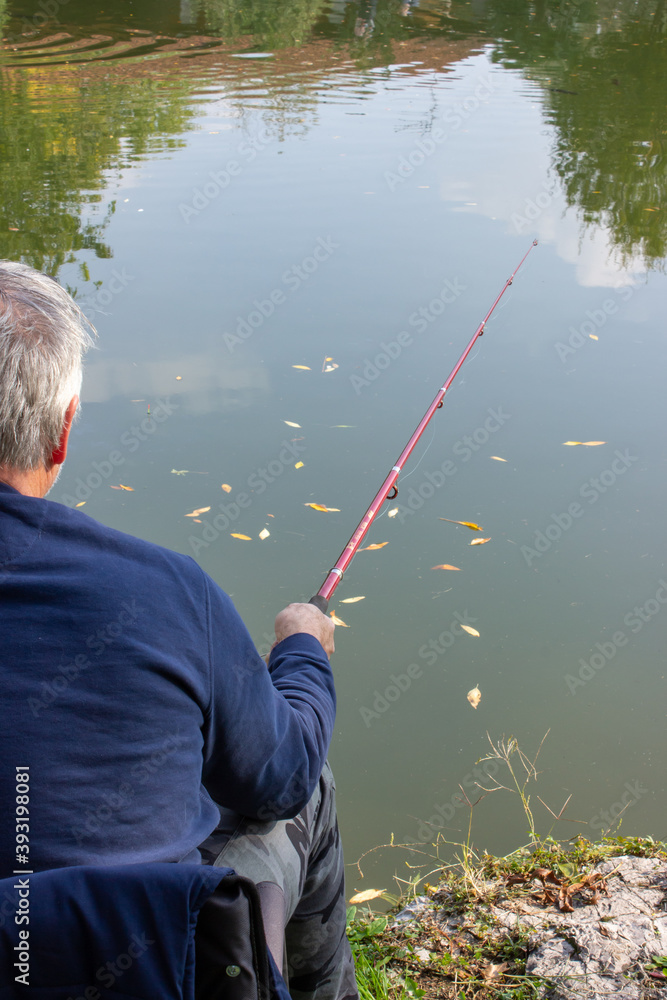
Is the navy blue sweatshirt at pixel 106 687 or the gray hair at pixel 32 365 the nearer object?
the navy blue sweatshirt at pixel 106 687

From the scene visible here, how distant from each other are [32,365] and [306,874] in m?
0.97

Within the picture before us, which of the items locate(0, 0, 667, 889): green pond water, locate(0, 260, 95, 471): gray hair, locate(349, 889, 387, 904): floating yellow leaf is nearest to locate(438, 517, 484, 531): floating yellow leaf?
locate(0, 0, 667, 889): green pond water

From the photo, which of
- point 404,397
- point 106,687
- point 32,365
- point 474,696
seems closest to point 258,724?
point 106,687

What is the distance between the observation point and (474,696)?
99.2 inches

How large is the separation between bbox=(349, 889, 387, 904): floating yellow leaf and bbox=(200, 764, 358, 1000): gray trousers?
0.47 m

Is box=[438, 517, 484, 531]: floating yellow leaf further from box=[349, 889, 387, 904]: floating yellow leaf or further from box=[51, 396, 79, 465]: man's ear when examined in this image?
box=[51, 396, 79, 465]: man's ear

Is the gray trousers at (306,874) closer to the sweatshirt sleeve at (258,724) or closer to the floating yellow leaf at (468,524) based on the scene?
the sweatshirt sleeve at (258,724)

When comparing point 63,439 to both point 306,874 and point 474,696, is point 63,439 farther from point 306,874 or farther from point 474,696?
point 474,696

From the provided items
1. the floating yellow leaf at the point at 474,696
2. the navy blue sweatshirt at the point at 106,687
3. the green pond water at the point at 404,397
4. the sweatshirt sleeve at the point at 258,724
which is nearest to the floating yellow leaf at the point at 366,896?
the green pond water at the point at 404,397

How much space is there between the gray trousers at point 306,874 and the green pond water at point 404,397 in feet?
2.10

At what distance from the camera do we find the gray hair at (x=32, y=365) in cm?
100

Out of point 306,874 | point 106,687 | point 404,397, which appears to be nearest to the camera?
point 106,687

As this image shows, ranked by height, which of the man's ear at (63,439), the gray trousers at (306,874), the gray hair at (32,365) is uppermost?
the gray hair at (32,365)

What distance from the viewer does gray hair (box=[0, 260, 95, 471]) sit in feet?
3.28
